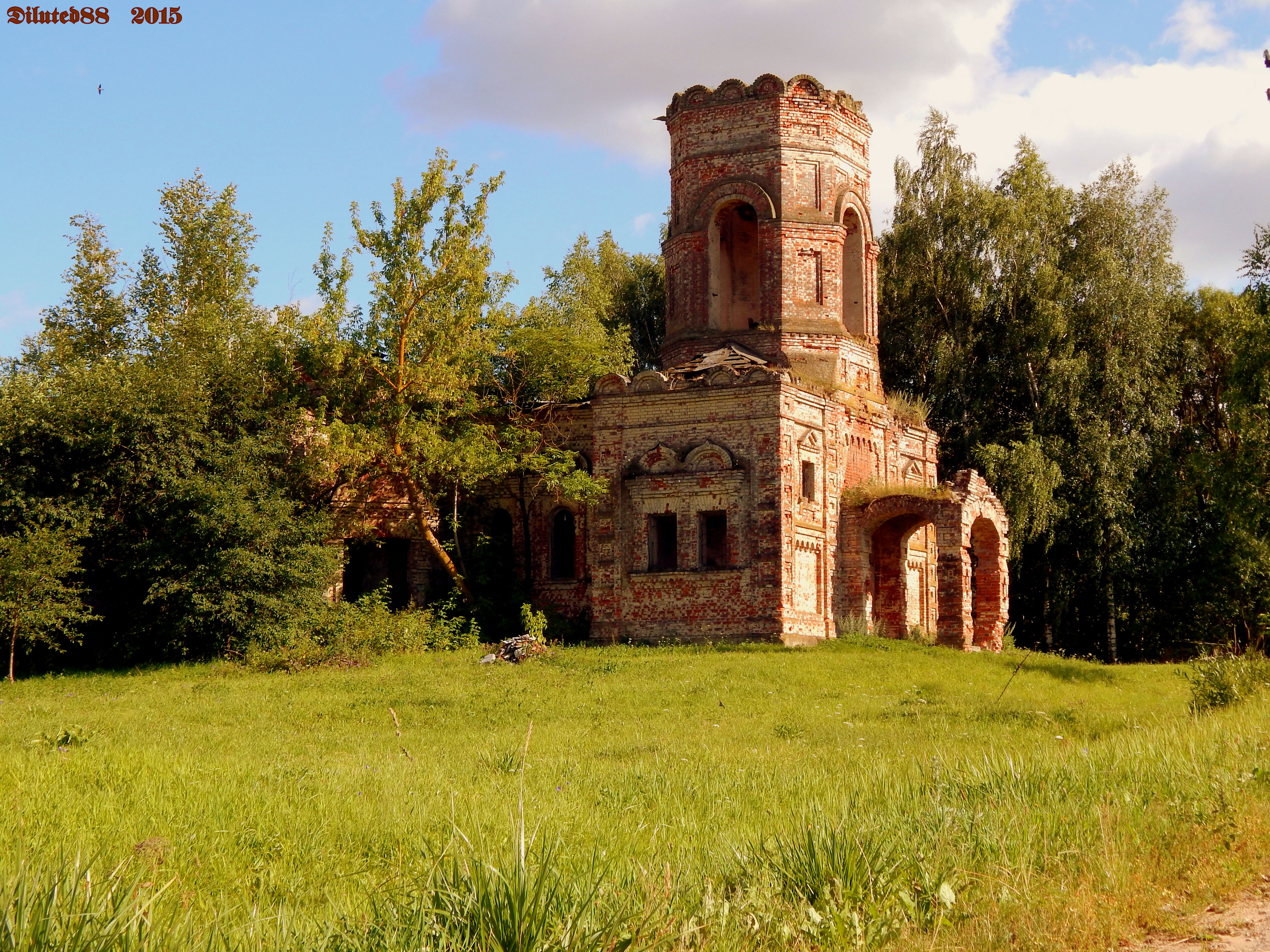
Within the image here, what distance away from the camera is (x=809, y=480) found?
26344mm

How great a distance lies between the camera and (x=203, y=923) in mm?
5535

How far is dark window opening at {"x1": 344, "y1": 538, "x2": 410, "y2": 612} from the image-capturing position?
2947 centimetres

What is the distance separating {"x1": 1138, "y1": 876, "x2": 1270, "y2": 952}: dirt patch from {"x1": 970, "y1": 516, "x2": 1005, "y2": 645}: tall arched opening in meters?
21.2

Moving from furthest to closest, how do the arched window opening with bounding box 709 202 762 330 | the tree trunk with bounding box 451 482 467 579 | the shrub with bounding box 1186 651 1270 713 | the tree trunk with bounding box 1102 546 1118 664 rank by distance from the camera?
the tree trunk with bounding box 1102 546 1118 664
the arched window opening with bounding box 709 202 762 330
the tree trunk with bounding box 451 482 467 579
the shrub with bounding box 1186 651 1270 713

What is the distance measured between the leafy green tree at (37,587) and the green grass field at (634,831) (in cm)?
625

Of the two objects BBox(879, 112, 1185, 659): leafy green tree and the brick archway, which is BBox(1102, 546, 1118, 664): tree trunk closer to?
BBox(879, 112, 1185, 659): leafy green tree

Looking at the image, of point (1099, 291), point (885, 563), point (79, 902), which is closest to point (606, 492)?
point (885, 563)

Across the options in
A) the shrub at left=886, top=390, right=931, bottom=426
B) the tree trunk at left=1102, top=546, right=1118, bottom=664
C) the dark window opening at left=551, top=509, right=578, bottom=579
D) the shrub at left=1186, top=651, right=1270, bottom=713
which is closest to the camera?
the shrub at left=1186, top=651, right=1270, bottom=713

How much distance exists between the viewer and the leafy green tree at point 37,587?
2217 centimetres

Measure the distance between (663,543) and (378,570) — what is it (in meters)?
7.09

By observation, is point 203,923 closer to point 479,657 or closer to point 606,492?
point 479,657

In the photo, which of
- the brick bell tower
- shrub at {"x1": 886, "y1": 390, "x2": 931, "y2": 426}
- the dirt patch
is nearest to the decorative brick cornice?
the brick bell tower

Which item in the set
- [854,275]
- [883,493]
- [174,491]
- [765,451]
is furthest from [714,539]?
[174,491]

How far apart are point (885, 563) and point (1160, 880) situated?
2120cm
